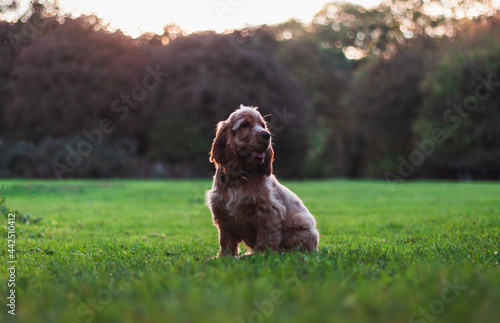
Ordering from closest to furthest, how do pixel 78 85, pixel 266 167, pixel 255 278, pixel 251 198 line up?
pixel 255 278 < pixel 251 198 < pixel 266 167 < pixel 78 85

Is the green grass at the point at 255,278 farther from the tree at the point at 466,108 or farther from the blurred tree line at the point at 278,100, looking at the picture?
the tree at the point at 466,108

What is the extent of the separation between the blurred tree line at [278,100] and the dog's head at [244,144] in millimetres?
13808

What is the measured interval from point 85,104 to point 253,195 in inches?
1082

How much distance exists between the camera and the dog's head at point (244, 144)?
208 inches

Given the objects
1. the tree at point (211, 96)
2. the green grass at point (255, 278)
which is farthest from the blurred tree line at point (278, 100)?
the green grass at point (255, 278)

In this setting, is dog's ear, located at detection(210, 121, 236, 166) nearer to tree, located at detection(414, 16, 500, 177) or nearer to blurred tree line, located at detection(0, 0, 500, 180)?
blurred tree line, located at detection(0, 0, 500, 180)

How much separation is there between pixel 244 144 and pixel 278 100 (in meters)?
28.8

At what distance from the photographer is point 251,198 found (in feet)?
17.1

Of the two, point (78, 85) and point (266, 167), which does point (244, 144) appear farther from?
point (78, 85)

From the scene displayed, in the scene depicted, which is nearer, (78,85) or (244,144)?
(244,144)

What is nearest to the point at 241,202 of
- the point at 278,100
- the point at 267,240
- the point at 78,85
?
the point at 267,240

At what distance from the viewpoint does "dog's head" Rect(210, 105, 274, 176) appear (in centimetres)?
529

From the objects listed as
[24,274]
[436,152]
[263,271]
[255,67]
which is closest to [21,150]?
[255,67]

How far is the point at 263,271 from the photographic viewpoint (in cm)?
383
